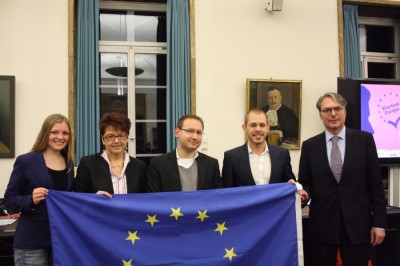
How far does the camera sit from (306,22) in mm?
4500

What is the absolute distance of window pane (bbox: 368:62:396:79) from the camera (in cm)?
503

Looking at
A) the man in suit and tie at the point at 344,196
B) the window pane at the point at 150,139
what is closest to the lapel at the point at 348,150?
the man in suit and tie at the point at 344,196

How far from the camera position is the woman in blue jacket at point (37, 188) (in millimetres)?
1990

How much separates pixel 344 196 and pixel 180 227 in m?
1.01

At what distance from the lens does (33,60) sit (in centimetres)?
395

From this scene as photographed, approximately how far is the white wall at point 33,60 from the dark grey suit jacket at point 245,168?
2275 mm

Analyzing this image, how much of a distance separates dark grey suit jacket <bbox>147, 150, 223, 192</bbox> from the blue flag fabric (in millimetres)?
84

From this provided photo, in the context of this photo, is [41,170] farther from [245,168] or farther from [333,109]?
[333,109]

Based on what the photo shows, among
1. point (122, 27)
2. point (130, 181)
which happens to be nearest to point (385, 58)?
point (122, 27)

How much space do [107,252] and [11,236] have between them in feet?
2.80

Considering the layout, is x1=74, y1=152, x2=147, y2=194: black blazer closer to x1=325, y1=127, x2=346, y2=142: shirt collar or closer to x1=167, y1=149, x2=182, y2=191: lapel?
x1=167, y1=149, x2=182, y2=191: lapel

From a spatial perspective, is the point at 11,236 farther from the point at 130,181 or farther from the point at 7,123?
the point at 7,123

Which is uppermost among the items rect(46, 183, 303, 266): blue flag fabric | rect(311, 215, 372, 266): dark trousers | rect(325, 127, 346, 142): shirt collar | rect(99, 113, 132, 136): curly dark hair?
rect(99, 113, 132, 136): curly dark hair

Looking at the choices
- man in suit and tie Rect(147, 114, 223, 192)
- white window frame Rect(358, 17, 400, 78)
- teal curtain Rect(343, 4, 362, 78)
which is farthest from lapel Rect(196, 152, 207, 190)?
white window frame Rect(358, 17, 400, 78)
